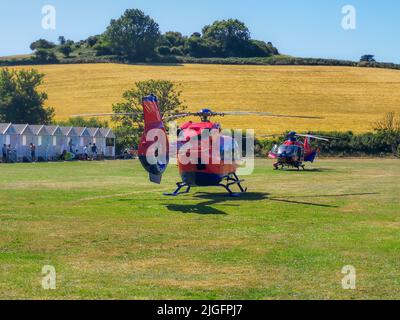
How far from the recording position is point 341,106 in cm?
7812

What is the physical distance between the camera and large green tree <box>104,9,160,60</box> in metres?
104

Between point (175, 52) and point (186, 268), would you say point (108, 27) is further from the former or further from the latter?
point (186, 268)

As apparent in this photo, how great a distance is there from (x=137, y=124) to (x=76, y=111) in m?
9.45

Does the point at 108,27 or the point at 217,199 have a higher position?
the point at 108,27

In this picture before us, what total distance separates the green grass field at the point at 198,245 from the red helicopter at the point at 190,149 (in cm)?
85

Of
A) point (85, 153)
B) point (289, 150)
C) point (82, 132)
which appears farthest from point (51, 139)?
point (289, 150)

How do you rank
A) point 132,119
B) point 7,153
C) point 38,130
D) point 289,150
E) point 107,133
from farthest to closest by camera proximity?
point 132,119 < point 107,133 < point 38,130 < point 7,153 < point 289,150

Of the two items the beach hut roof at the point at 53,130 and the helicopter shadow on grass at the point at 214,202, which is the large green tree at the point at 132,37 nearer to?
the beach hut roof at the point at 53,130

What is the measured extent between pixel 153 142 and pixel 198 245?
5529 millimetres

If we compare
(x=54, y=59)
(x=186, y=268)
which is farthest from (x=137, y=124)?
(x=186, y=268)

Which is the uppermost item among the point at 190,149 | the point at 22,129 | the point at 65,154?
the point at 190,149

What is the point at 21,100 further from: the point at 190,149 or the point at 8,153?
the point at 190,149

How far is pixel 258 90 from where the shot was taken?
83000 mm

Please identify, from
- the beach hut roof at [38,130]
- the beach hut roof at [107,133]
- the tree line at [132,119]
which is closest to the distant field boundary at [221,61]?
the tree line at [132,119]
